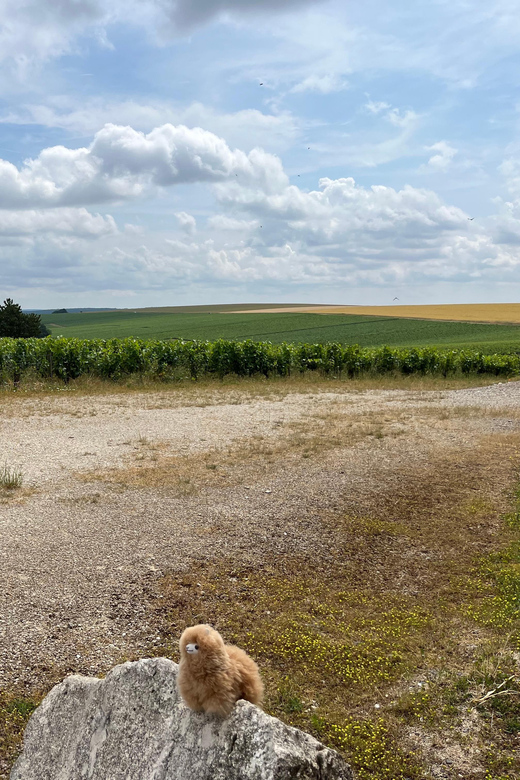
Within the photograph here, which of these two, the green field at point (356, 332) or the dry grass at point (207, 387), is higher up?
the green field at point (356, 332)

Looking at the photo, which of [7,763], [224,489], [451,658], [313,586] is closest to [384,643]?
[451,658]

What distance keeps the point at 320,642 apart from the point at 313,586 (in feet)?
3.69

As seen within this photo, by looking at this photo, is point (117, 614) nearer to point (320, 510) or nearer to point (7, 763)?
point (7, 763)

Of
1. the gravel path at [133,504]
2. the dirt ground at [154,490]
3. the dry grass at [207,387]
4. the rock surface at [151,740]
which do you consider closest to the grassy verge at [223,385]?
the dry grass at [207,387]

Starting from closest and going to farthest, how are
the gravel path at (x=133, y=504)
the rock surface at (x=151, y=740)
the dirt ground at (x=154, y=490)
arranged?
1. the rock surface at (x=151, y=740)
2. the gravel path at (x=133, y=504)
3. the dirt ground at (x=154, y=490)

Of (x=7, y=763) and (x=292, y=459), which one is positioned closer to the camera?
(x=7, y=763)

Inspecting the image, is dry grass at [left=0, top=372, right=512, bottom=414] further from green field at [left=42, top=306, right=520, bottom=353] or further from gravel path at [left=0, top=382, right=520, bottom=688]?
green field at [left=42, top=306, right=520, bottom=353]

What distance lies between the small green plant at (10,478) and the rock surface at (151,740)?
278 inches

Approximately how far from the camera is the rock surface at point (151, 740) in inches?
96.8

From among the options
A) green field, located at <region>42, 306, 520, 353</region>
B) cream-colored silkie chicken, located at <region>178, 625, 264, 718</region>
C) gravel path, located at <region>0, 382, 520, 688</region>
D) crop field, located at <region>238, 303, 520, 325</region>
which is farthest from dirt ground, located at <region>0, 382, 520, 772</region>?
crop field, located at <region>238, 303, 520, 325</region>

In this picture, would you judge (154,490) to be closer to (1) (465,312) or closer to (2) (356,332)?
(2) (356,332)

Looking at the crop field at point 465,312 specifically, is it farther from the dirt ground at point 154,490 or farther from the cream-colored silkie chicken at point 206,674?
the cream-colored silkie chicken at point 206,674

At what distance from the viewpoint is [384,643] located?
5301 millimetres

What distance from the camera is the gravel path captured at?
555 centimetres
